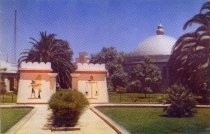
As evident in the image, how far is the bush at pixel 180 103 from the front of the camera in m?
12.7

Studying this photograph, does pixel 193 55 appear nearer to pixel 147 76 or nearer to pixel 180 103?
pixel 180 103

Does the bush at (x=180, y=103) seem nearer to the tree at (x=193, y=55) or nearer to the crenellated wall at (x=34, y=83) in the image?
the tree at (x=193, y=55)

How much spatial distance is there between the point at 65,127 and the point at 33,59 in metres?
11.9

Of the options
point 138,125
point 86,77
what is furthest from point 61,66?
point 138,125

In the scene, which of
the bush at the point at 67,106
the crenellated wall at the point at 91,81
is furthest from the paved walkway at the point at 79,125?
the crenellated wall at the point at 91,81

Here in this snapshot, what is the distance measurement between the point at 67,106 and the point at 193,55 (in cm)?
780

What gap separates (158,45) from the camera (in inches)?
1474

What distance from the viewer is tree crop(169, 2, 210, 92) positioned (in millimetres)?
14875

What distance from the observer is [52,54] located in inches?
827

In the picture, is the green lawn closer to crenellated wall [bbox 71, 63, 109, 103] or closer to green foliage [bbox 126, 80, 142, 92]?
crenellated wall [bbox 71, 63, 109, 103]

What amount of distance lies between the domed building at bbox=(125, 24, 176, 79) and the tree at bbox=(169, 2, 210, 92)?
18.6 meters

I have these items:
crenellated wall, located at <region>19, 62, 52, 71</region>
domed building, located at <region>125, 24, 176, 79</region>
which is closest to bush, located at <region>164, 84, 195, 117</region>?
crenellated wall, located at <region>19, 62, 52, 71</region>

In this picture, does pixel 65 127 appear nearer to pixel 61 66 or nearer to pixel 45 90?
pixel 45 90

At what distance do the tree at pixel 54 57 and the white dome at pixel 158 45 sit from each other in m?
17.0
